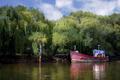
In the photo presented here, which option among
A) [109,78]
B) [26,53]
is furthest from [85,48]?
[109,78]

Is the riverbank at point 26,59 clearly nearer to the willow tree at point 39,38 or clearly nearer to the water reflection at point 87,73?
the willow tree at point 39,38

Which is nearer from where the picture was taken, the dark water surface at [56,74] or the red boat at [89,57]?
the dark water surface at [56,74]

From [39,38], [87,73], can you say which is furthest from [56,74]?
[39,38]

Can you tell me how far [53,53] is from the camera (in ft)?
245

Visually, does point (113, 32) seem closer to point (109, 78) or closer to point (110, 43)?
point (110, 43)

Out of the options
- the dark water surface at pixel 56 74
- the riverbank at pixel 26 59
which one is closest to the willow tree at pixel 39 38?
the riverbank at pixel 26 59

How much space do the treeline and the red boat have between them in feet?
5.99

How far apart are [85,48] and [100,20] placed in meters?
14.7

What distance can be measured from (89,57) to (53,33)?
8.37 m

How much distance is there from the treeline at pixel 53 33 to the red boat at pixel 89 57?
183cm

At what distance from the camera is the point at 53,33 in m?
76.9

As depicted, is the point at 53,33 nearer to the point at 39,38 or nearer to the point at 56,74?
the point at 39,38

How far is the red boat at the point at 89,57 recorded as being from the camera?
3057 inches

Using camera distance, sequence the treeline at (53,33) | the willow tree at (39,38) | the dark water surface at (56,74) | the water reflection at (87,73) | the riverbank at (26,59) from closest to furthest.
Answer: the dark water surface at (56,74) → the water reflection at (87,73) → the treeline at (53,33) → the riverbank at (26,59) → the willow tree at (39,38)
